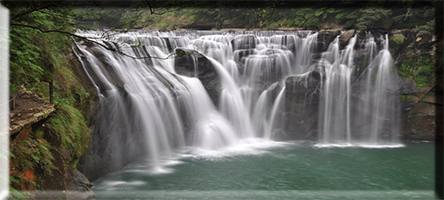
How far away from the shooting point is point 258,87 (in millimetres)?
8844

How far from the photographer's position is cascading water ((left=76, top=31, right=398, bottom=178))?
6852 millimetres

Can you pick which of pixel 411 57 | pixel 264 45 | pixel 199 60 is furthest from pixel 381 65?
pixel 199 60

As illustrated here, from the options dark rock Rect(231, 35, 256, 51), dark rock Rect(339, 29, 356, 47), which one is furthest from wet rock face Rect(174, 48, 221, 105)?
dark rock Rect(339, 29, 356, 47)

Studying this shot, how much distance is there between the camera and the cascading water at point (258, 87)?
270 inches

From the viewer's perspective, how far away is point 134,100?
562 cm

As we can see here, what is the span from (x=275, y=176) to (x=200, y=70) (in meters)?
3.92

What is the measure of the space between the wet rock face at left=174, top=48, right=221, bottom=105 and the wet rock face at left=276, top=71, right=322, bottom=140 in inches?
76.4

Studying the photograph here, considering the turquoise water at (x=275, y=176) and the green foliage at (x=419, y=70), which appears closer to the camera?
the turquoise water at (x=275, y=176)

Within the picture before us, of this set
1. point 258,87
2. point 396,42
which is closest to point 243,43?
point 258,87

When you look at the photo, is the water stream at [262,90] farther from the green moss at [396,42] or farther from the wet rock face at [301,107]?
the green moss at [396,42]

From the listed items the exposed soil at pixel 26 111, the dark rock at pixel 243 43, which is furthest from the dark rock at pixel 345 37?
the exposed soil at pixel 26 111

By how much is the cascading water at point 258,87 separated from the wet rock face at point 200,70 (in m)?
0.03

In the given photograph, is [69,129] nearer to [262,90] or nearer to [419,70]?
[262,90]

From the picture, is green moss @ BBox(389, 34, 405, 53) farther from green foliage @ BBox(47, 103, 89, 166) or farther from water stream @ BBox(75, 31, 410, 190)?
green foliage @ BBox(47, 103, 89, 166)
